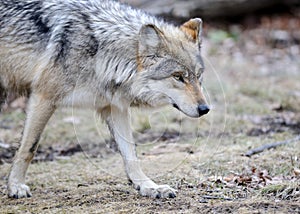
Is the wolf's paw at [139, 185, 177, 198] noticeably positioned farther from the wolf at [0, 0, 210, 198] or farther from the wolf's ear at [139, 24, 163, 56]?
the wolf's ear at [139, 24, 163, 56]

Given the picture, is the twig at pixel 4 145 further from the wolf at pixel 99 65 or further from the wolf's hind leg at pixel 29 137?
the wolf's hind leg at pixel 29 137

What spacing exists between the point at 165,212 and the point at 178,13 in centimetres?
948

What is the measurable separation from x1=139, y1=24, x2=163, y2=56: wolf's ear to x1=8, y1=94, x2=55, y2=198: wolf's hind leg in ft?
3.79

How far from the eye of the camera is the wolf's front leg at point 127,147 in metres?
5.59

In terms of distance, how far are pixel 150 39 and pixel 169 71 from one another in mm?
391

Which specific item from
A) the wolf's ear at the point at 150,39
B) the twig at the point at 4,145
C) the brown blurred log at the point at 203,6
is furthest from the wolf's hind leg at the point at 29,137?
the brown blurred log at the point at 203,6

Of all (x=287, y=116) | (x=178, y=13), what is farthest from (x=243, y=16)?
(x=287, y=116)

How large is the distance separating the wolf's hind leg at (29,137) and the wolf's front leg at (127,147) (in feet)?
2.40

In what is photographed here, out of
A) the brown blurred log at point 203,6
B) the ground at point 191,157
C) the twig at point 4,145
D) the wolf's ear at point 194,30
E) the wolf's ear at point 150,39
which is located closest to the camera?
the ground at point 191,157

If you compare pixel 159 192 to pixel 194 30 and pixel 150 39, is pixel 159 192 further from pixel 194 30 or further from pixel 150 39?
pixel 194 30

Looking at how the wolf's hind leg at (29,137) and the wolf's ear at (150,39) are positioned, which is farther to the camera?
the wolf's hind leg at (29,137)

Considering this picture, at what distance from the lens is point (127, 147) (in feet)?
19.7

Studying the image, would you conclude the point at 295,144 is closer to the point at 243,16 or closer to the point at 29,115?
the point at 29,115

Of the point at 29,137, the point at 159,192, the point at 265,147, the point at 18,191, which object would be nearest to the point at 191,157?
the point at 265,147
